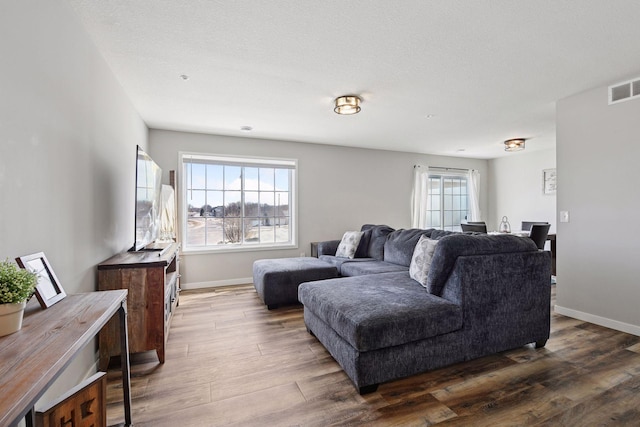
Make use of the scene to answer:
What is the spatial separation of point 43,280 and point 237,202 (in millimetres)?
3630

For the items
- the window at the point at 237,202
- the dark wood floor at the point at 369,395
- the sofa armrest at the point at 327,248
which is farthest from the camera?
the sofa armrest at the point at 327,248

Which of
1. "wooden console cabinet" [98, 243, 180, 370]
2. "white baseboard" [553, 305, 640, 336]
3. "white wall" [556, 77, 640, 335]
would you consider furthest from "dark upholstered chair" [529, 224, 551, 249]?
"wooden console cabinet" [98, 243, 180, 370]

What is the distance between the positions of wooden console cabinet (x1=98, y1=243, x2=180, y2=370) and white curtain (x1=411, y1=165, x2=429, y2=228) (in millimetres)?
5007

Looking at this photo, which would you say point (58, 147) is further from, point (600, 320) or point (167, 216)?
point (600, 320)

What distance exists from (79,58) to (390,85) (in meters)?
2.42

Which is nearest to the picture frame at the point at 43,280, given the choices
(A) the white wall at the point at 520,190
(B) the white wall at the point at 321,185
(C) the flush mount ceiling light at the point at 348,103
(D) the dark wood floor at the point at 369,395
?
(D) the dark wood floor at the point at 369,395

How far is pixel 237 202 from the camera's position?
4.89 m

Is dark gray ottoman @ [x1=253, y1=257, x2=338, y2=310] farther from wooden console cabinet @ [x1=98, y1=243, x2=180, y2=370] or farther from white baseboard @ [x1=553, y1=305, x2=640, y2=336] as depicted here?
white baseboard @ [x1=553, y1=305, x2=640, y2=336]

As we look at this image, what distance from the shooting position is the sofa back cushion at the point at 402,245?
3770 millimetres

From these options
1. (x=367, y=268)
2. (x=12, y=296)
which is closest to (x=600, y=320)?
(x=367, y=268)

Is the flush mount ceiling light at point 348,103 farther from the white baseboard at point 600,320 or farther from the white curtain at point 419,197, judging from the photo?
the white curtain at point 419,197

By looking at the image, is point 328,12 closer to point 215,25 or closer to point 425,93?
point 215,25

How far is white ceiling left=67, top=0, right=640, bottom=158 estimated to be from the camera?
181 centimetres

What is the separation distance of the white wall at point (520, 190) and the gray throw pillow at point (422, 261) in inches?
179
